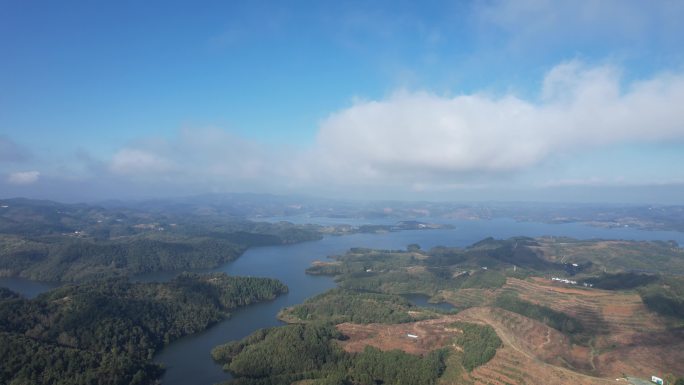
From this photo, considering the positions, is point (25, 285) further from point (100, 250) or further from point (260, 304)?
point (260, 304)

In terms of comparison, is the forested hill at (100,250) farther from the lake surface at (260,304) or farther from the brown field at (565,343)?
the brown field at (565,343)

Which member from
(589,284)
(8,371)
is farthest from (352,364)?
(589,284)

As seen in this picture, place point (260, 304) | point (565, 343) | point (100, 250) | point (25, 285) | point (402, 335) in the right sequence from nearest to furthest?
1. point (565, 343)
2. point (402, 335)
3. point (260, 304)
4. point (25, 285)
5. point (100, 250)

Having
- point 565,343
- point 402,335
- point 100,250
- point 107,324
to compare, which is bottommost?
point 565,343

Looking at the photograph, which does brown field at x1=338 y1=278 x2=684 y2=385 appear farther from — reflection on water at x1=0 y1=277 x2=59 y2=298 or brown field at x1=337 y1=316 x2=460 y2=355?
reflection on water at x1=0 y1=277 x2=59 y2=298

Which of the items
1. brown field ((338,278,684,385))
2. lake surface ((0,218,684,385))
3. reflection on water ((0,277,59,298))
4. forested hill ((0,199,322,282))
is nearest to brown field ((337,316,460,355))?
brown field ((338,278,684,385))

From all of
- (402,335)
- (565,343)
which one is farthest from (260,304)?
(565,343)

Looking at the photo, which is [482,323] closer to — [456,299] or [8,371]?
[456,299]
